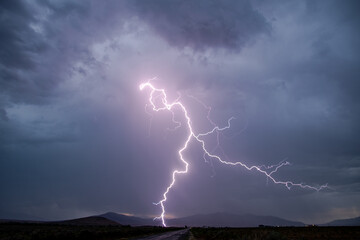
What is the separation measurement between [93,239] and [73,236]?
1934 mm

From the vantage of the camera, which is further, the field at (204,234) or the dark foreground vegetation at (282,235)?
the field at (204,234)

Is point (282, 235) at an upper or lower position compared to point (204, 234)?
lower

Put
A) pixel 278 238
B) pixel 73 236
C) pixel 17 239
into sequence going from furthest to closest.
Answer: pixel 73 236 < pixel 17 239 < pixel 278 238

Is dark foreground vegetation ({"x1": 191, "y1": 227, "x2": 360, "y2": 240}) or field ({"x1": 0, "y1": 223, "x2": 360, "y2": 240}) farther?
field ({"x1": 0, "y1": 223, "x2": 360, "y2": 240})

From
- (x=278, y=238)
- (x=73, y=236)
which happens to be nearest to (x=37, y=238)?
(x=73, y=236)

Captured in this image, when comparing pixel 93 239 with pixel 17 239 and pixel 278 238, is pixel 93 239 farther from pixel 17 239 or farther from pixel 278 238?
pixel 278 238

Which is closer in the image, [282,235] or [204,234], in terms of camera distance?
[282,235]

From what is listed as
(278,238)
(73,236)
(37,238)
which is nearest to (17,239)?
(37,238)

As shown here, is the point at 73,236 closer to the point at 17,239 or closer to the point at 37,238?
the point at 37,238

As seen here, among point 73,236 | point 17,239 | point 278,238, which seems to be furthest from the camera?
point 73,236

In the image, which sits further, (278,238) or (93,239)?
(93,239)

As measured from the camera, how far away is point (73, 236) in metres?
25.2

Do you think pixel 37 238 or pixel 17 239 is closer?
pixel 17 239

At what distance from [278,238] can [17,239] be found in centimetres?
1850
